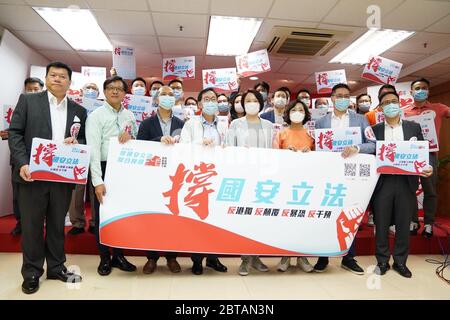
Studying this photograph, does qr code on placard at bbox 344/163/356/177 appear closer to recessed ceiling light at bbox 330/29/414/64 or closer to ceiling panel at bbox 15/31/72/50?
recessed ceiling light at bbox 330/29/414/64

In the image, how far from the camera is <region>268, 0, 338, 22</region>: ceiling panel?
12.4 ft

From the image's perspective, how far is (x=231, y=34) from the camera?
481 cm

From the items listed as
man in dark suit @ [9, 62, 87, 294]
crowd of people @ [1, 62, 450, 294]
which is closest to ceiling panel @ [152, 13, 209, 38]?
crowd of people @ [1, 62, 450, 294]

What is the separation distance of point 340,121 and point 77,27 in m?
4.19

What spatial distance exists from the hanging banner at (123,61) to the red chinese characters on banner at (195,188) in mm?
2892

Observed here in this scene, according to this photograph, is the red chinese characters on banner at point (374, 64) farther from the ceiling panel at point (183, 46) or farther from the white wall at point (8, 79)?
the white wall at point (8, 79)

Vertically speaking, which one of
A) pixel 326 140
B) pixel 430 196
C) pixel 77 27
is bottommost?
pixel 430 196

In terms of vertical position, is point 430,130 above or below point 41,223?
above

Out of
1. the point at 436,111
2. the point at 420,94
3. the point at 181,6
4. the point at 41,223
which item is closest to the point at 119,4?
the point at 181,6

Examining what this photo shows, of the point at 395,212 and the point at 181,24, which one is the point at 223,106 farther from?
the point at 395,212

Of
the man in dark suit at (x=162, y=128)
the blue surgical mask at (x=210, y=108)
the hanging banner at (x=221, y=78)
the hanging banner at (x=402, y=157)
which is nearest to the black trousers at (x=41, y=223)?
the man in dark suit at (x=162, y=128)
